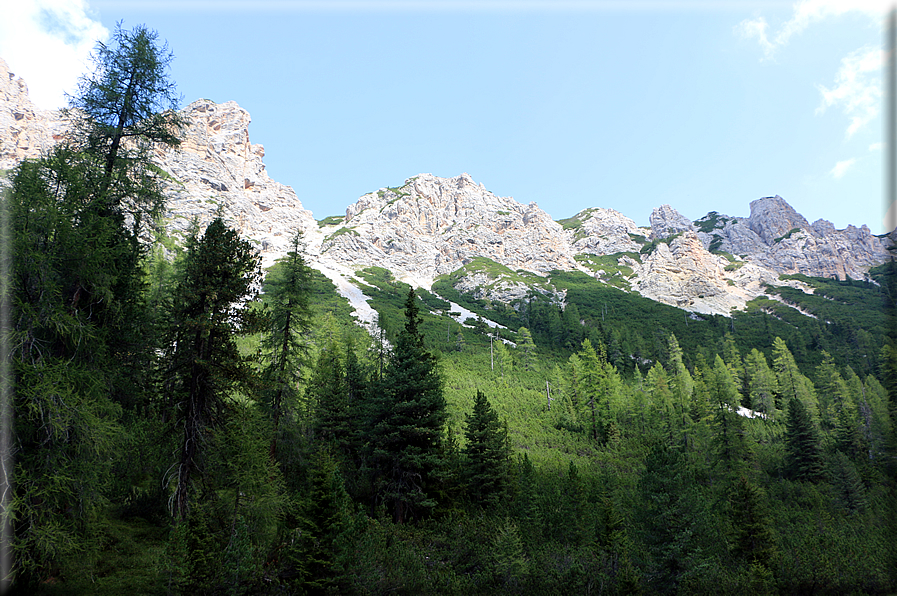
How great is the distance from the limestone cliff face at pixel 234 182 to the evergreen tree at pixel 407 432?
120107mm

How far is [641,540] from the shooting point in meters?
16.2

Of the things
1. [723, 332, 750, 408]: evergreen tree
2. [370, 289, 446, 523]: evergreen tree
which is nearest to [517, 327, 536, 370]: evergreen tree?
[723, 332, 750, 408]: evergreen tree

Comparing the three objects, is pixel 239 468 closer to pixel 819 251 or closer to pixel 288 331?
pixel 288 331

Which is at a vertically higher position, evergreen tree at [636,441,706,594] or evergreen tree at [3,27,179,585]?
evergreen tree at [3,27,179,585]

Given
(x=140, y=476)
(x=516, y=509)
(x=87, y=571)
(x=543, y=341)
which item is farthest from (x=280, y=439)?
(x=543, y=341)

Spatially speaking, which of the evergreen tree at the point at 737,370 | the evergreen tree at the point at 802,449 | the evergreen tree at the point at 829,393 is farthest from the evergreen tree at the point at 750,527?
the evergreen tree at the point at 737,370

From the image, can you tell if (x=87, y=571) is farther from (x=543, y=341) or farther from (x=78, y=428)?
(x=543, y=341)

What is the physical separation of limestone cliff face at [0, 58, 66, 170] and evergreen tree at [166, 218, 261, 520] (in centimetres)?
15751

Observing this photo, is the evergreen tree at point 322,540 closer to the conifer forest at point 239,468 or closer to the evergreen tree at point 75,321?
the conifer forest at point 239,468

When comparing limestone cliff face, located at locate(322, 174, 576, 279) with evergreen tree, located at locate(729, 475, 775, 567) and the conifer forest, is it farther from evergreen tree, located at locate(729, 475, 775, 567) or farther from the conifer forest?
evergreen tree, located at locate(729, 475, 775, 567)

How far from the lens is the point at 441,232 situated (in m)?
179

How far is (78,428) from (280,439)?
9.20m

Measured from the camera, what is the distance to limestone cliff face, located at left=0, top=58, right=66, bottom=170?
11975 cm

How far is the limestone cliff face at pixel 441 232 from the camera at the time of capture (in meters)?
155
